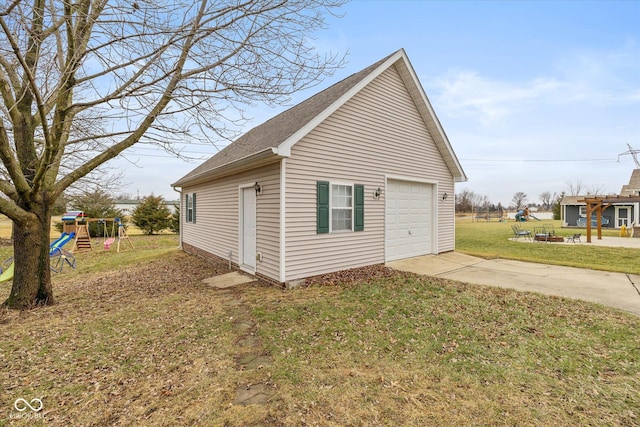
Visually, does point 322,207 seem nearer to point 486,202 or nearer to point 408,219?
point 408,219

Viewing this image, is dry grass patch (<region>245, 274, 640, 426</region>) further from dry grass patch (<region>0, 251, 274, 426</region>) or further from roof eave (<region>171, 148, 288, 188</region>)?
roof eave (<region>171, 148, 288, 188</region>)

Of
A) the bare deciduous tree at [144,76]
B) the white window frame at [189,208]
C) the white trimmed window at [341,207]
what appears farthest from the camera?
the white window frame at [189,208]

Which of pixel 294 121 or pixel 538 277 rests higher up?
pixel 294 121

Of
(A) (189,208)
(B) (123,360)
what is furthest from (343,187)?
(A) (189,208)

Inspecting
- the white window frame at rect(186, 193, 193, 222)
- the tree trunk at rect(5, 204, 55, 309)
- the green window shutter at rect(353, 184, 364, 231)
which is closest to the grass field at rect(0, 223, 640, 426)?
the tree trunk at rect(5, 204, 55, 309)

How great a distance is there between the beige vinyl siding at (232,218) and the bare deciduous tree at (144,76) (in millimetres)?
1863

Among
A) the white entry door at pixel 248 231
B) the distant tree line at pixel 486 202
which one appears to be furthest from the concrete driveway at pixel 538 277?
the distant tree line at pixel 486 202

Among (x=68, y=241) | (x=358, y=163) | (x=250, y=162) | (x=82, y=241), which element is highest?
(x=358, y=163)

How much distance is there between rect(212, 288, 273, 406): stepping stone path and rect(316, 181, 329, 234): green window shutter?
96.0 inches

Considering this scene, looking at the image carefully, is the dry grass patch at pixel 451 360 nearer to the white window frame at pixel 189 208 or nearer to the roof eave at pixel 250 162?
the roof eave at pixel 250 162

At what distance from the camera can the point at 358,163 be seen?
755 centimetres

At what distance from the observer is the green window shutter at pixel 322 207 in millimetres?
6750

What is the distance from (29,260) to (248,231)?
4.24 meters

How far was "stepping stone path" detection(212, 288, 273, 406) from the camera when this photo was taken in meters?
2.67
